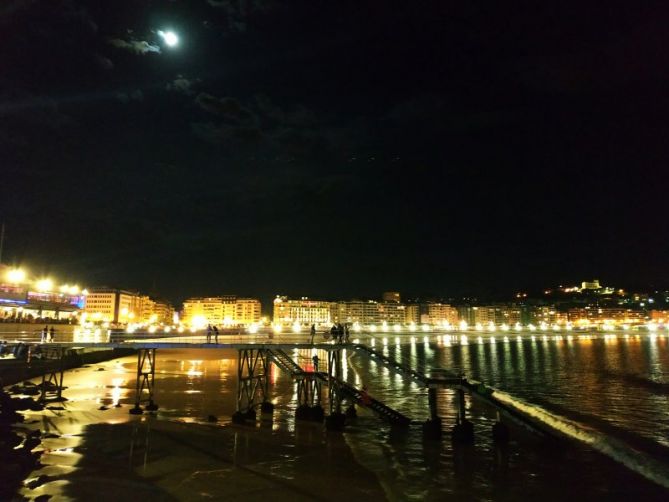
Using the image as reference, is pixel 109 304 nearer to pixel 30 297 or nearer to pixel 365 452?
pixel 30 297

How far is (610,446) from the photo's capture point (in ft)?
71.1

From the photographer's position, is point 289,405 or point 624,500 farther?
point 289,405

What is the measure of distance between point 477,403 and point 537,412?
152 inches

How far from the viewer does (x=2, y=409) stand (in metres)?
22.4

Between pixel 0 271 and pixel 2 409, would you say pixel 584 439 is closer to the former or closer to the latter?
pixel 2 409

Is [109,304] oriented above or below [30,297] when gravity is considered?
above

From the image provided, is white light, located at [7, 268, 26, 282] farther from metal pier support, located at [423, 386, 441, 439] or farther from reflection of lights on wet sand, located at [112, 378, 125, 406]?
metal pier support, located at [423, 386, 441, 439]

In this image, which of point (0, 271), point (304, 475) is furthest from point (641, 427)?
point (0, 271)

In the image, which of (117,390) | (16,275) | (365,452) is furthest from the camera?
(16,275)

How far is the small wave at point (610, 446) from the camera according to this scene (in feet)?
58.9

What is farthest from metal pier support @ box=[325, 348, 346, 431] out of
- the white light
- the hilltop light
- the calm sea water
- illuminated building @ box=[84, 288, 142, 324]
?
illuminated building @ box=[84, 288, 142, 324]

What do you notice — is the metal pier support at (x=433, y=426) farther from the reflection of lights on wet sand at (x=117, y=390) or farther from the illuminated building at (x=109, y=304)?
the illuminated building at (x=109, y=304)

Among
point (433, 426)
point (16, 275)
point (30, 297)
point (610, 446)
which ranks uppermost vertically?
point (16, 275)

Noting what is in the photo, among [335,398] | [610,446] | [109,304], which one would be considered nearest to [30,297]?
[335,398]
